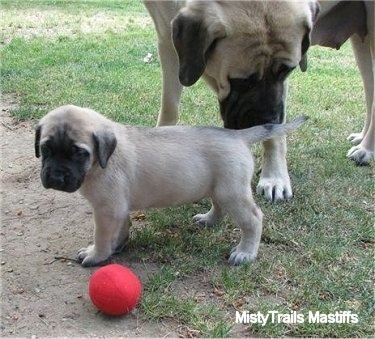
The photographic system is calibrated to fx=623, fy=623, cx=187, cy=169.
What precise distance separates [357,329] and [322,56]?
737cm

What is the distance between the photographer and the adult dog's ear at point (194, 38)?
313cm

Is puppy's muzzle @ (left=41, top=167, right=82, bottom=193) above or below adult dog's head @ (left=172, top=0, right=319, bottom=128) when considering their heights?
below

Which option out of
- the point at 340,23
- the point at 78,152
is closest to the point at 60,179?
the point at 78,152

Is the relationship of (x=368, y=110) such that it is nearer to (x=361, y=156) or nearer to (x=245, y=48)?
(x=361, y=156)

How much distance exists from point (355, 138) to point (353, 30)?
89 cm

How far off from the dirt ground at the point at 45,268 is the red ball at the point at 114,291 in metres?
0.06

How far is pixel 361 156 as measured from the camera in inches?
174

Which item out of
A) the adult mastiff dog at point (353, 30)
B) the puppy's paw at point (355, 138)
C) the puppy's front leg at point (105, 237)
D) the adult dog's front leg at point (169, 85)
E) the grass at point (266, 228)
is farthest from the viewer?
the puppy's paw at point (355, 138)

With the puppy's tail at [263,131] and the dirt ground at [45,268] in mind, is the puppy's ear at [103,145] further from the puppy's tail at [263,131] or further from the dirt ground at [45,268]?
the puppy's tail at [263,131]

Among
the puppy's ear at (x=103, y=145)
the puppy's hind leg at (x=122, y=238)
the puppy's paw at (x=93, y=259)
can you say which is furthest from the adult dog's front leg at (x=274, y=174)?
the puppy's ear at (x=103, y=145)

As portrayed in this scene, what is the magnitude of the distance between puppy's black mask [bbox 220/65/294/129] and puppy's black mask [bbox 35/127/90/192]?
98 cm

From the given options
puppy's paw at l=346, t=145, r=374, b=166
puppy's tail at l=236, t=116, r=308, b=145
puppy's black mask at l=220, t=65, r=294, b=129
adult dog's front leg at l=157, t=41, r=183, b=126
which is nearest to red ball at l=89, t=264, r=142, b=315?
puppy's tail at l=236, t=116, r=308, b=145

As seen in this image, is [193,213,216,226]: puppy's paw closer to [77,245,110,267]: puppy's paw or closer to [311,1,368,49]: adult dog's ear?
[77,245,110,267]: puppy's paw

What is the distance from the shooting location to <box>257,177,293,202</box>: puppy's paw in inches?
146
